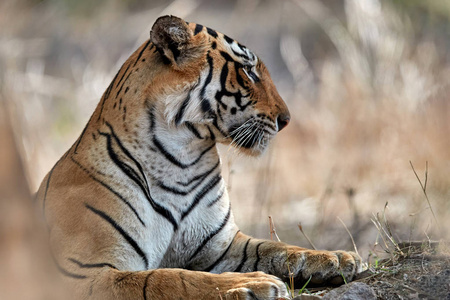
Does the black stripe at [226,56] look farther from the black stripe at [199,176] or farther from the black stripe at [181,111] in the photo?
the black stripe at [199,176]

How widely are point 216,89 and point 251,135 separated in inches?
13.1

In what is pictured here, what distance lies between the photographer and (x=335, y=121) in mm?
8719

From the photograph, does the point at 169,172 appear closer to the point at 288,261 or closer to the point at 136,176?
the point at 136,176

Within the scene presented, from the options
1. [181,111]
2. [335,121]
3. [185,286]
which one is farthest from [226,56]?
[335,121]

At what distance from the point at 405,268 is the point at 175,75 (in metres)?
1.55

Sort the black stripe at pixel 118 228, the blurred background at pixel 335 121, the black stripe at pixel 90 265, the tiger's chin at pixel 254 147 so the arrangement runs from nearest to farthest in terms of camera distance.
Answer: the black stripe at pixel 90 265 → the black stripe at pixel 118 228 → the tiger's chin at pixel 254 147 → the blurred background at pixel 335 121

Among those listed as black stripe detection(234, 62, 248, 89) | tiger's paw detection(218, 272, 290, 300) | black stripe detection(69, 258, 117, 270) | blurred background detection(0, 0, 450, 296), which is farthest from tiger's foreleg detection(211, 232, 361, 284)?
blurred background detection(0, 0, 450, 296)

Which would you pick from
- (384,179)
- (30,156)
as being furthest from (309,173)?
(30,156)

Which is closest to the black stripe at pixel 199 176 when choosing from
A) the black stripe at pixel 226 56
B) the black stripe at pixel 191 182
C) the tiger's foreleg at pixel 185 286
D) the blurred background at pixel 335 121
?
the black stripe at pixel 191 182

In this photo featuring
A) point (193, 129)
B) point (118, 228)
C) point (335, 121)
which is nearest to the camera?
point (118, 228)

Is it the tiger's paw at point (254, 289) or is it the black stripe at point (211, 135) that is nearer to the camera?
the tiger's paw at point (254, 289)

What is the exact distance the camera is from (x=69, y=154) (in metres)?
3.92

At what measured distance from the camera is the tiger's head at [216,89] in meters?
3.67

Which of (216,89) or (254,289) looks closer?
(254,289)
